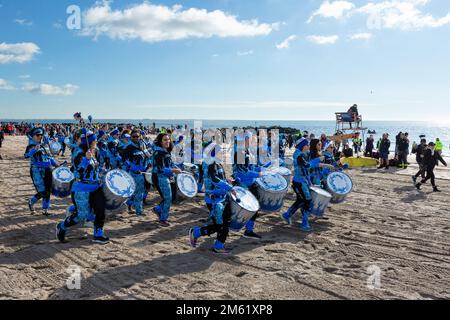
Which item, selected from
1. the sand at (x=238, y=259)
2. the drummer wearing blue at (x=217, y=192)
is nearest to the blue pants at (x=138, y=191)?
the sand at (x=238, y=259)

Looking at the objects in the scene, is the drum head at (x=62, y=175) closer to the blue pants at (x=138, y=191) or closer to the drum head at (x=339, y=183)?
the blue pants at (x=138, y=191)

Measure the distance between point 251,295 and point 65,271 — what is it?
2.95 m

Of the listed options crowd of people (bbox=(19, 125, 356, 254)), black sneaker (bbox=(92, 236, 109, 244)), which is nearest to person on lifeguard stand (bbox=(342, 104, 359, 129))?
crowd of people (bbox=(19, 125, 356, 254))

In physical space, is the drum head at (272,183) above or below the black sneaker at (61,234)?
above

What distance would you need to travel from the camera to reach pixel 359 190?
13.9 meters

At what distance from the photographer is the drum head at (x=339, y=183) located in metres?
9.63

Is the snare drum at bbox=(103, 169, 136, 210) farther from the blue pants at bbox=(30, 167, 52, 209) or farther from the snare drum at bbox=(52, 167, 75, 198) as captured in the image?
the snare drum at bbox=(52, 167, 75, 198)

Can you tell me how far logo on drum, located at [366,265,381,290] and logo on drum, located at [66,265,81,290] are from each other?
164 inches

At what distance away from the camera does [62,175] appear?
10.5m

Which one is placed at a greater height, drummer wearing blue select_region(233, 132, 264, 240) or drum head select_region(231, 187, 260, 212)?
drummer wearing blue select_region(233, 132, 264, 240)

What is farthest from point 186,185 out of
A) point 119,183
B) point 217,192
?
point 217,192

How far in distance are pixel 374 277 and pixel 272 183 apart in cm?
325

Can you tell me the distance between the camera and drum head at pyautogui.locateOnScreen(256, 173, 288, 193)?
8438 mm
